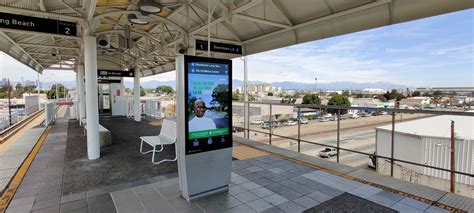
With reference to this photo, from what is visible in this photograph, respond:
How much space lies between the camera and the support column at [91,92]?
16.5ft

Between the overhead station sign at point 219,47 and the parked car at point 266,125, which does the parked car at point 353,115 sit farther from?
the overhead station sign at point 219,47

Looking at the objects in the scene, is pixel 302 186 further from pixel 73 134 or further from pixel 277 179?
pixel 73 134

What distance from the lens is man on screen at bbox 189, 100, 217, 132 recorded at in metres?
2.93

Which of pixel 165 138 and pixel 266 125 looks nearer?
pixel 165 138

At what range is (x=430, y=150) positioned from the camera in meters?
6.83

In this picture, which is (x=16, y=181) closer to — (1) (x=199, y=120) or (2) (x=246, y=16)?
(1) (x=199, y=120)

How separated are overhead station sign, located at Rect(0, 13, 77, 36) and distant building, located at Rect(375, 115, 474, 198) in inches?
256

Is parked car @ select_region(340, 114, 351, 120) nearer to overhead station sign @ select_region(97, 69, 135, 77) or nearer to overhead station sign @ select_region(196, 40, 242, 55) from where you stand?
overhead station sign @ select_region(196, 40, 242, 55)

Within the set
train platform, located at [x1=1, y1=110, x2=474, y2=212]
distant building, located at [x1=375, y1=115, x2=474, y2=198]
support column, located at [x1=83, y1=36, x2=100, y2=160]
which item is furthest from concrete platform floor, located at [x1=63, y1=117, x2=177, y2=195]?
distant building, located at [x1=375, y1=115, x2=474, y2=198]

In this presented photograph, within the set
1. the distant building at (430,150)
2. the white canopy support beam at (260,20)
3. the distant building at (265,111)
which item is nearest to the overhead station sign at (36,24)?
the white canopy support beam at (260,20)

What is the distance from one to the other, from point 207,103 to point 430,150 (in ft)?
23.1

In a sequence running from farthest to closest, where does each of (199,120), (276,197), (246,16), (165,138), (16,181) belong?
1. (246,16)
2. (165,138)
3. (16,181)
4. (276,197)
5. (199,120)

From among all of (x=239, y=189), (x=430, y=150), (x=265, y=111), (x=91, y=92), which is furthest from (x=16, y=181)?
(x=430, y=150)

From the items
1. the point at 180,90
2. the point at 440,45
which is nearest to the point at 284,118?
the point at 180,90
